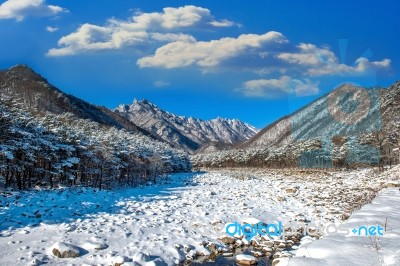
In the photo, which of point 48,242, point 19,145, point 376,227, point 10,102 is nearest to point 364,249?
point 376,227

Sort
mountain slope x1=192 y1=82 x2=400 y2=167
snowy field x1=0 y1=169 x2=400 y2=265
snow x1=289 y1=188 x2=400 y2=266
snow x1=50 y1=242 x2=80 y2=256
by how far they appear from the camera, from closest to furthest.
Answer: snow x1=289 y1=188 x2=400 y2=266 → snowy field x1=0 y1=169 x2=400 y2=265 → snow x1=50 y1=242 x2=80 y2=256 → mountain slope x1=192 y1=82 x2=400 y2=167

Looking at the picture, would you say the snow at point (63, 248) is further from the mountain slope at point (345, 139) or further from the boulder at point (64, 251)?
the mountain slope at point (345, 139)

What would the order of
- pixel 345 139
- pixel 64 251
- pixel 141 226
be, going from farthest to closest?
pixel 345 139 → pixel 141 226 → pixel 64 251

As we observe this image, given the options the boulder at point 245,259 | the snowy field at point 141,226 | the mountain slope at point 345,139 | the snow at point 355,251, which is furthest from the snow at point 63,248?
the mountain slope at point 345,139

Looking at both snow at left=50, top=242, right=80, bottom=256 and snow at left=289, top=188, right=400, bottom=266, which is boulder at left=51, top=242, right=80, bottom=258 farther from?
snow at left=289, top=188, right=400, bottom=266

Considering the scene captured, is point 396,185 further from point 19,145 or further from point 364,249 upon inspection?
point 19,145

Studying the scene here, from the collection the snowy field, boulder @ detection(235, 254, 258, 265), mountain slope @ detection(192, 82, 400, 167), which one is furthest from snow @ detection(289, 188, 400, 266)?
mountain slope @ detection(192, 82, 400, 167)

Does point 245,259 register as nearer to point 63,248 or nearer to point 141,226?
point 141,226

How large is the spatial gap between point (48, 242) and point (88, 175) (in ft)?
127

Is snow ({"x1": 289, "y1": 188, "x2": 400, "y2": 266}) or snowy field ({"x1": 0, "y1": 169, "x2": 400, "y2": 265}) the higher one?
snow ({"x1": 289, "y1": 188, "x2": 400, "y2": 266})

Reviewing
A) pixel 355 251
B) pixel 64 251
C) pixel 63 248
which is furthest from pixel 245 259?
pixel 63 248

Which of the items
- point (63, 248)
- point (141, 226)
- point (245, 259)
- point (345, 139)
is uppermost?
point (345, 139)

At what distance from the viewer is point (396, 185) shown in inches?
1175

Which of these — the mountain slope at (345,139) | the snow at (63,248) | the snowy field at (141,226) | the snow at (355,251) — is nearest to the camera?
the snow at (355,251)
